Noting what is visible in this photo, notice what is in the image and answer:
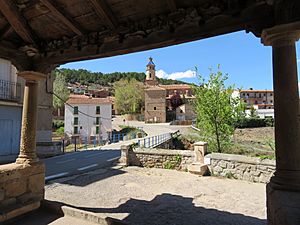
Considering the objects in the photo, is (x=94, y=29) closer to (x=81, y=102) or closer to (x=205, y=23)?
(x=205, y=23)

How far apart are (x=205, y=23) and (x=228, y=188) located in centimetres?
515

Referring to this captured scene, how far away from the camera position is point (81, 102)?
29.9 meters

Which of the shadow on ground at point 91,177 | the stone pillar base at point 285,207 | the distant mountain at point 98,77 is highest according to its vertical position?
the distant mountain at point 98,77

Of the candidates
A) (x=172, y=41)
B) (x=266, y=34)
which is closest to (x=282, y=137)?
(x=266, y=34)

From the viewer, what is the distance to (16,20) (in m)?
3.24

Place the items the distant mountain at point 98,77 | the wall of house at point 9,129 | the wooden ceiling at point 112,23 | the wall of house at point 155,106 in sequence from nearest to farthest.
A: the wooden ceiling at point 112,23, the wall of house at point 9,129, the wall of house at point 155,106, the distant mountain at point 98,77

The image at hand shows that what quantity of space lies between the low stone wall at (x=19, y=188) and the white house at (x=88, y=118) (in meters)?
25.3

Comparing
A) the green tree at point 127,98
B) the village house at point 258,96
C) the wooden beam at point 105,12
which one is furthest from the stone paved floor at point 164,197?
the village house at point 258,96

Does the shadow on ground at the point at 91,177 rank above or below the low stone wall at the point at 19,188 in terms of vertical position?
below

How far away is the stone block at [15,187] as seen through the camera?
11.5 feet

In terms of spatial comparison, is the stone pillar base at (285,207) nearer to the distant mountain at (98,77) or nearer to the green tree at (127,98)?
the green tree at (127,98)

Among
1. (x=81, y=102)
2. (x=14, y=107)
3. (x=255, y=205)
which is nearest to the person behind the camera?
(x=255, y=205)

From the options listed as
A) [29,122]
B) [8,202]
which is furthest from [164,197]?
[29,122]

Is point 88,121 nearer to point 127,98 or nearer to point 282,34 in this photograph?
point 127,98
